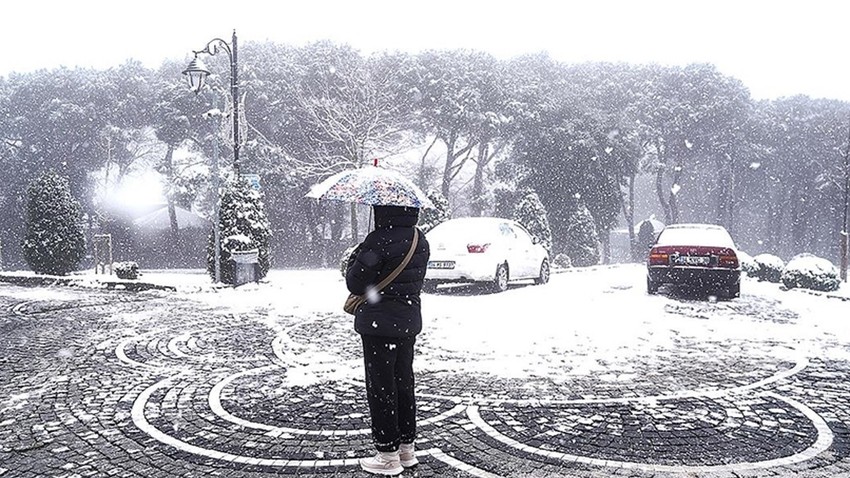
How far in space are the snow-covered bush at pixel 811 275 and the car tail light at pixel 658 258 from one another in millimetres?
5036

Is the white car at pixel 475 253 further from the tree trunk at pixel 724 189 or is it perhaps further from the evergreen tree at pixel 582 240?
the tree trunk at pixel 724 189

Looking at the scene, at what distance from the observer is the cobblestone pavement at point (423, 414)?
4191mm

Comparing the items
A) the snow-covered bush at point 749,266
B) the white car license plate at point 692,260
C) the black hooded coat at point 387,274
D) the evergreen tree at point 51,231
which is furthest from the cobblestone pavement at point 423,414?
the snow-covered bush at point 749,266

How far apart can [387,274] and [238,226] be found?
39.2ft

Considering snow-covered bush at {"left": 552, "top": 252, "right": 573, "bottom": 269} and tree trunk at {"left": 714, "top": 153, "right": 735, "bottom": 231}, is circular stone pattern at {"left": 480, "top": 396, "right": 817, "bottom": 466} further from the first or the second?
tree trunk at {"left": 714, "top": 153, "right": 735, "bottom": 231}

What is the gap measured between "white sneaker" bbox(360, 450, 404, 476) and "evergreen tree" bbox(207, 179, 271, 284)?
11.7 metres

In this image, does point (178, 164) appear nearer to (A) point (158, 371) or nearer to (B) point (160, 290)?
(B) point (160, 290)

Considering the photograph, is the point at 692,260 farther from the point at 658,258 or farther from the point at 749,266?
the point at 749,266

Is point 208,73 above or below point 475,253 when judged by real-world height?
above

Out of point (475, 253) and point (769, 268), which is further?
point (769, 268)

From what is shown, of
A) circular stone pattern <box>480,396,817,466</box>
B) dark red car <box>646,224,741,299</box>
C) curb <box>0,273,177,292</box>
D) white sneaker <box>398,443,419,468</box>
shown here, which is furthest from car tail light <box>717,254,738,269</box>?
curb <box>0,273,177,292</box>

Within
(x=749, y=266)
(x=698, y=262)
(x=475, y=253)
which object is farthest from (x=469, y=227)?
(x=749, y=266)

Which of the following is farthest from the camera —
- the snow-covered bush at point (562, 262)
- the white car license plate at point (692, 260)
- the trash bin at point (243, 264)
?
the snow-covered bush at point (562, 262)

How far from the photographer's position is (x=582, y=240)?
30.6 m
